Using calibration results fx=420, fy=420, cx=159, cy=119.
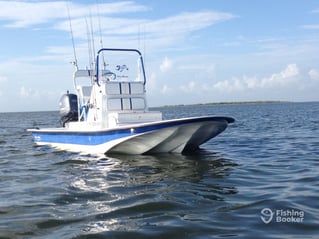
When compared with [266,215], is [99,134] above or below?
above

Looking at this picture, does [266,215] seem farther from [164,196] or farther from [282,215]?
[164,196]

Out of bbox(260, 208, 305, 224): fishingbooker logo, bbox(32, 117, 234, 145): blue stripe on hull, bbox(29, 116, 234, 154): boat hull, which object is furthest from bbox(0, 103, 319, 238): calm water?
bbox(32, 117, 234, 145): blue stripe on hull

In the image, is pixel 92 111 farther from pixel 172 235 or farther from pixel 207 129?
pixel 172 235

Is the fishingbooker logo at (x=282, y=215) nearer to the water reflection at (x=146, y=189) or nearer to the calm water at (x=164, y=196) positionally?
the calm water at (x=164, y=196)

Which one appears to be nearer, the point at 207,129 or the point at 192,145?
the point at 207,129

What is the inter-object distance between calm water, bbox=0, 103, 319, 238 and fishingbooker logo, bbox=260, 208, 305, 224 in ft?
0.05

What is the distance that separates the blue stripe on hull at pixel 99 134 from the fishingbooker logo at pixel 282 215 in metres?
5.78

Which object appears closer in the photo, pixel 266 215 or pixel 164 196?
pixel 266 215

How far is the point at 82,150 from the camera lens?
50.5 feet

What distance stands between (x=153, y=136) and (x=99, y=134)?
2.15 m

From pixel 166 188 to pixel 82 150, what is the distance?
7.12 m

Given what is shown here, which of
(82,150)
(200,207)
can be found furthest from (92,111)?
(200,207)

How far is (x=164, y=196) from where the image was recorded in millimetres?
8172

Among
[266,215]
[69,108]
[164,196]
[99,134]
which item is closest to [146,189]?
[164,196]
